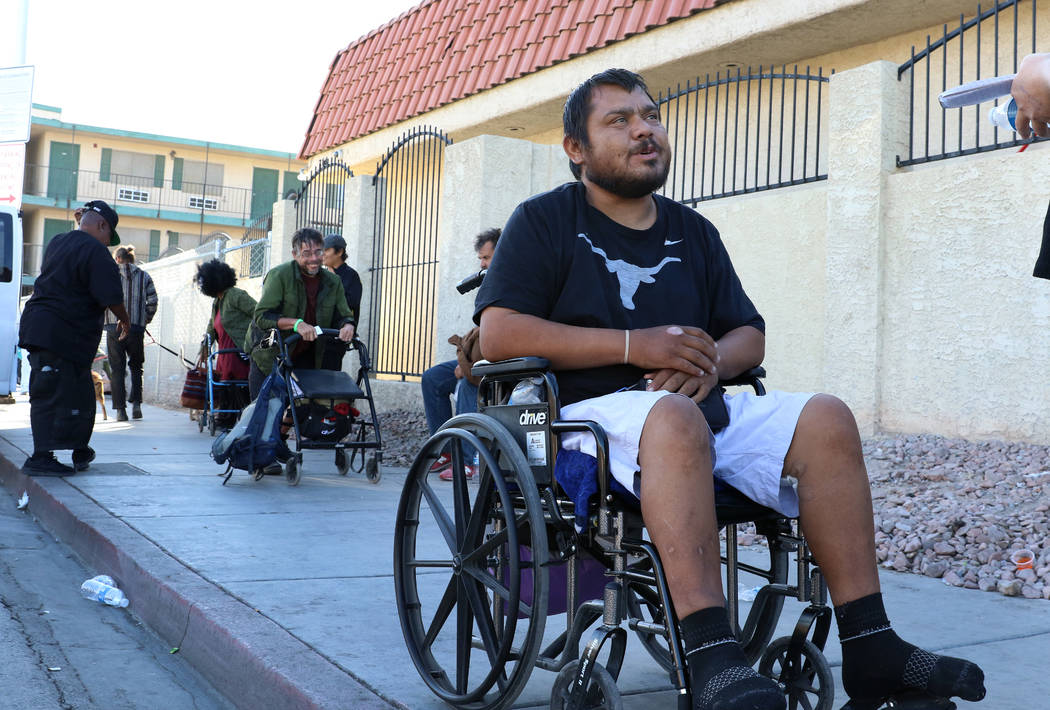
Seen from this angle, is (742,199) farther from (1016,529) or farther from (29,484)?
(29,484)

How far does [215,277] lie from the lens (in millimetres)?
10047

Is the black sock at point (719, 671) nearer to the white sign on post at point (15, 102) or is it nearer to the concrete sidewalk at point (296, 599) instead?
the concrete sidewalk at point (296, 599)

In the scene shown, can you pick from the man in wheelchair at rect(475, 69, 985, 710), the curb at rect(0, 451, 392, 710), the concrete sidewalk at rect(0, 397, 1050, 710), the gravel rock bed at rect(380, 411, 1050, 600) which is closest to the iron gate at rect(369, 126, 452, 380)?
the concrete sidewalk at rect(0, 397, 1050, 710)

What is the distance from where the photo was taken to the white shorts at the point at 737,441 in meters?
2.34

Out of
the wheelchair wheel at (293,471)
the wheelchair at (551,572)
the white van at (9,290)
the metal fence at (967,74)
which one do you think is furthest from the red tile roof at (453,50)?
the wheelchair at (551,572)

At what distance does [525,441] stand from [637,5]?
8.41 metres

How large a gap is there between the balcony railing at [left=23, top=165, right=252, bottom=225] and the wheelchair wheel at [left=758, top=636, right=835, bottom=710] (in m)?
40.3

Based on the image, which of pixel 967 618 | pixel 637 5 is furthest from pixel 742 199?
pixel 967 618

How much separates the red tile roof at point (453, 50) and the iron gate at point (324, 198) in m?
1.00

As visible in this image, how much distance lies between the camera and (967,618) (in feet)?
12.0

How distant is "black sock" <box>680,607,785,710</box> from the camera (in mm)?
1987

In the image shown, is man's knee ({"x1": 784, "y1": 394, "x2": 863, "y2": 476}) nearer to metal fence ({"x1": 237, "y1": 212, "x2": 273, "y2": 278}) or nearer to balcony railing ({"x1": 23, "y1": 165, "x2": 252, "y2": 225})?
metal fence ({"x1": 237, "y1": 212, "x2": 273, "y2": 278})

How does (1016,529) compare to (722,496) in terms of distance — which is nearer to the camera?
(722,496)

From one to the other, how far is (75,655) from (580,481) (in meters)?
2.20
